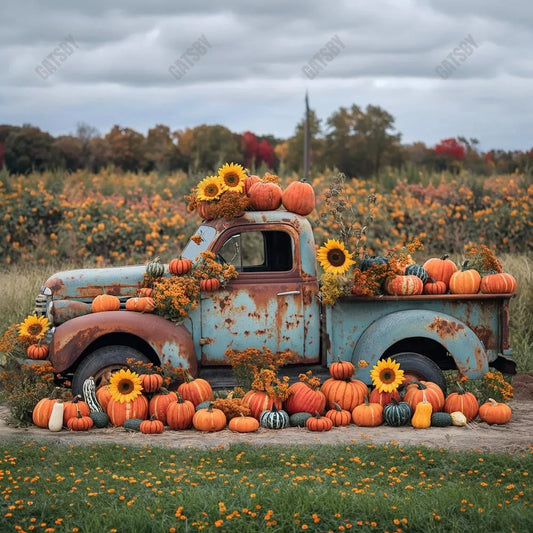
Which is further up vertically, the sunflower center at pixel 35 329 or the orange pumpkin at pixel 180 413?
the sunflower center at pixel 35 329

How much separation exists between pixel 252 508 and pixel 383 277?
3.39m

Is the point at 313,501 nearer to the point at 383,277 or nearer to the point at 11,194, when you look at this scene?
the point at 383,277

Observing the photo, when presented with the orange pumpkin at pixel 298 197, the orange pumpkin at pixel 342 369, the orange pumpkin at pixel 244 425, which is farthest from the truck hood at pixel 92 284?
the orange pumpkin at pixel 342 369

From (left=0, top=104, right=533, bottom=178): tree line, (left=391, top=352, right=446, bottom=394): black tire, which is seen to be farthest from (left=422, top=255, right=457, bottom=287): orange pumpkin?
(left=0, top=104, right=533, bottom=178): tree line

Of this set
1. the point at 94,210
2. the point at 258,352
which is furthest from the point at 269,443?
the point at 94,210

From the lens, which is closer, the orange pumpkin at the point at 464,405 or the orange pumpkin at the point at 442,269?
the orange pumpkin at the point at 464,405

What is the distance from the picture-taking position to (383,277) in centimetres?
806

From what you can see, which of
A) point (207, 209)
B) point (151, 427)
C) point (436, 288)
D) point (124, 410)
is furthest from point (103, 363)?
point (436, 288)

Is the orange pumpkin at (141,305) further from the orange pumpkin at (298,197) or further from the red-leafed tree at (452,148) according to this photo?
the red-leafed tree at (452,148)

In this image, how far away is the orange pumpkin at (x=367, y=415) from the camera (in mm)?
7711

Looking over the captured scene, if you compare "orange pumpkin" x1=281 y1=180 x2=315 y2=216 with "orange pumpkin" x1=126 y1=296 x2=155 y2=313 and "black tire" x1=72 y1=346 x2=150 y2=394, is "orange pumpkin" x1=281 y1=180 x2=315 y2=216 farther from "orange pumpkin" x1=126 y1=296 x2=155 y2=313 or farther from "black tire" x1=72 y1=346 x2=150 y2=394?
"black tire" x1=72 y1=346 x2=150 y2=394

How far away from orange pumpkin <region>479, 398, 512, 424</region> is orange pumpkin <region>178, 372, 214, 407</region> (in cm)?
254

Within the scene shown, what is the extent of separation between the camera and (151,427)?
746cm

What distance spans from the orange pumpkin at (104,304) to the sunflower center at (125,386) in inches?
31.7
